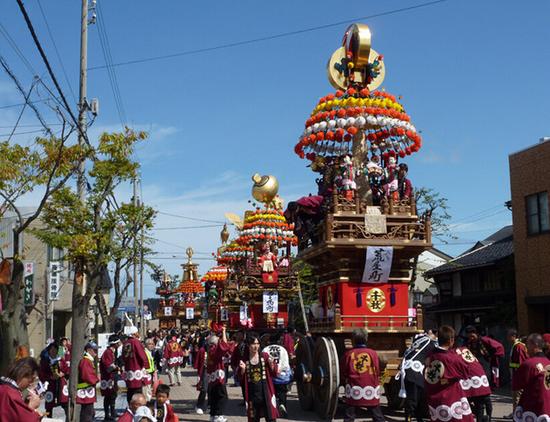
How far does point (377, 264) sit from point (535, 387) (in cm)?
666

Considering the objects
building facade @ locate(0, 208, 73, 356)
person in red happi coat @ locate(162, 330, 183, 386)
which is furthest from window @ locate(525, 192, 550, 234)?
building facade @ locate(0, 208, 73, 356)

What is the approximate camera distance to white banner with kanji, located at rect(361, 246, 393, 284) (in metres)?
14.3

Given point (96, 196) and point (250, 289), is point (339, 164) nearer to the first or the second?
point (96, 196)

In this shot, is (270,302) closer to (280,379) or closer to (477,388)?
(280,379)

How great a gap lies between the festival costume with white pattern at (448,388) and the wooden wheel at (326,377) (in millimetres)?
4379

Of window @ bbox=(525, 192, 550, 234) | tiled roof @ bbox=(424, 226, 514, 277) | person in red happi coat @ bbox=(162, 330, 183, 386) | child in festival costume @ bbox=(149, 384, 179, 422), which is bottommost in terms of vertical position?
person in red happi coat @ bbox=(162, 330, 183, 386)

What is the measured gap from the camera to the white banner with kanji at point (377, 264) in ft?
46.9

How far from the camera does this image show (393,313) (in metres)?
14.8

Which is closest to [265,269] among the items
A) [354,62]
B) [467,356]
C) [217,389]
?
[354,62]

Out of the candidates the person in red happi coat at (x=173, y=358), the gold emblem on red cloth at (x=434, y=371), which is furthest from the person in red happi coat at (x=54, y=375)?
the person in red happi coat at (x=173, y=358)

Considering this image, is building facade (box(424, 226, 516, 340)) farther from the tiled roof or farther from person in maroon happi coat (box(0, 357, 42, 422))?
person in maroon happi coat (box(0, 357, 42, 422))

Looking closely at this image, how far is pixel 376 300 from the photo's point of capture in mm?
14781

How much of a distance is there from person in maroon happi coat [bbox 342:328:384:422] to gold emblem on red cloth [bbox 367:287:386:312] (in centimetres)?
313

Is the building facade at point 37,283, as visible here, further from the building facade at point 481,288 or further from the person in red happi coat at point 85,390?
the building facade at point 481,288
